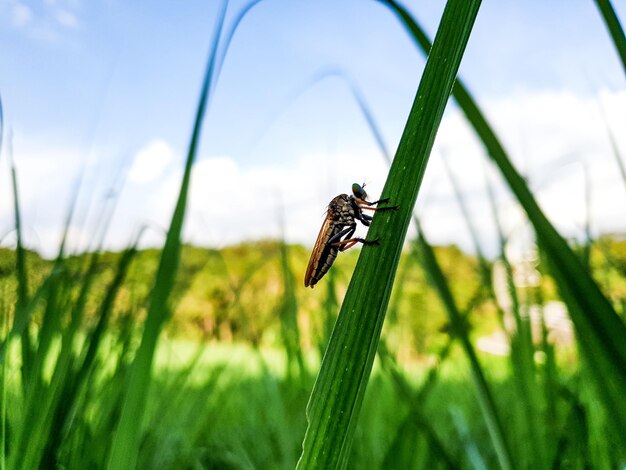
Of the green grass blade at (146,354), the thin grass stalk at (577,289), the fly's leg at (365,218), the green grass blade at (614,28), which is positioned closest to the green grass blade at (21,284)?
the green grass blade at (146,354)

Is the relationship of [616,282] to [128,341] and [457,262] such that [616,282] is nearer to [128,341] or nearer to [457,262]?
[128,341]

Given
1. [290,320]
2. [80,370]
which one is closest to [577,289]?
[80,370]

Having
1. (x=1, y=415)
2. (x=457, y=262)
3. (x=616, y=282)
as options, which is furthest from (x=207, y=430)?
(x=457, y=262)

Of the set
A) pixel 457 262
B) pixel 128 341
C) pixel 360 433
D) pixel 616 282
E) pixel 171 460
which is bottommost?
pixel 171 460

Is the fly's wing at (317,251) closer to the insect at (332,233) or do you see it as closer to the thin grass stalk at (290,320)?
the insect at (332,233)

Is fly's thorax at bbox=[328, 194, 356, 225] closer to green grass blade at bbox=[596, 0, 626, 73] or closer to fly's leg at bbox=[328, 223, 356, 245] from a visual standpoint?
fly's leg at bbox=[328, 223, 356, 245]

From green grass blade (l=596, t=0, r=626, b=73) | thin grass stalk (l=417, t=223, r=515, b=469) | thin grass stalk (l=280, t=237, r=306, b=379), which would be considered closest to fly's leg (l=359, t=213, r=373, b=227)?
thin grass stalk (l=417, t=223, r=515, b=469)

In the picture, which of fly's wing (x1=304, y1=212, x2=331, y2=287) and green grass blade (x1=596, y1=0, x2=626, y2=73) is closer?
green grass blade (x1=596, y1=0, x2=626, y2=73)
